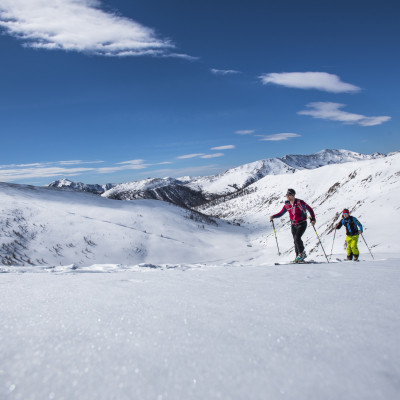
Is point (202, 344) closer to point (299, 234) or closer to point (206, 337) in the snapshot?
point (206, 337)

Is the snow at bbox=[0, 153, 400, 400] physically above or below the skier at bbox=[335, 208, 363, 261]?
above

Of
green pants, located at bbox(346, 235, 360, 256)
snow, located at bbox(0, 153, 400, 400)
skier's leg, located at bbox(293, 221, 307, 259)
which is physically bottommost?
green pants, located at bbox(346, 235, 360, 256)

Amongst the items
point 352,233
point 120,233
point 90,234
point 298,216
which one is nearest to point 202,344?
point 298,216

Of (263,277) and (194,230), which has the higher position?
(263,277)

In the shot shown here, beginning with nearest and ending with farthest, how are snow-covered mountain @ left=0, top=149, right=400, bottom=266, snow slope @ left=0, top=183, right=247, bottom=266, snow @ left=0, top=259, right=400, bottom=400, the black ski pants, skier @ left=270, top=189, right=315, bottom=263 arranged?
snow @ left=0, top=259, right=400, bottom=400 < skier @ left=270, top=189, right=315, bottom=263 < the black ski pants < snow-covered mountain @ left=0, top=149, right=400, bottom=266 < snow slope @ left=0, top=183, right=247, bottom=266

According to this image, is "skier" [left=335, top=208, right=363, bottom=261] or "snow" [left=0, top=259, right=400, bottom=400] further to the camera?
"skier" [left=335, top=208, right=363, bottom=261]

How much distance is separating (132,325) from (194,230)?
27627mm

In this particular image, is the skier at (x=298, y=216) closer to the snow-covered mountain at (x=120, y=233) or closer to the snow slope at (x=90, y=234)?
the snow-covered mountain at (x=120, y=233)

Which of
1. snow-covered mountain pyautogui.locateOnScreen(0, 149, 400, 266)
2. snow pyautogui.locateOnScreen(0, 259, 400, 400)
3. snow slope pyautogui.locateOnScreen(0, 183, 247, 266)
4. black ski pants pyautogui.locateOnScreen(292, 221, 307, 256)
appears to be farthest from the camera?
snow slope pyautogui.locateOnScreen(0, 183, 247, 266)

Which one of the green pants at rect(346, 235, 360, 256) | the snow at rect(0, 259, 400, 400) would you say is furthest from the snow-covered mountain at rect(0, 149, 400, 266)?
the snow at rect(0, 259, 400, 400)

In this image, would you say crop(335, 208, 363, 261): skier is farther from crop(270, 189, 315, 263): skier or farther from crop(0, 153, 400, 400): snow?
crop(0, 153, 400, 400): snow

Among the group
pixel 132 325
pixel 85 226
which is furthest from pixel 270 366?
pixel 85 226

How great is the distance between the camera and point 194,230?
30203 mm

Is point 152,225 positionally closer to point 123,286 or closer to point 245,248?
point 245,248
